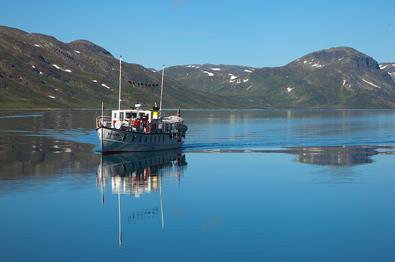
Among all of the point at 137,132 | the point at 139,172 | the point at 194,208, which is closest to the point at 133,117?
the point at 137,132

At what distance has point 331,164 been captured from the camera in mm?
69312

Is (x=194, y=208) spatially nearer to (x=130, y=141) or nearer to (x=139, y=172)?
(x=139, y=172)

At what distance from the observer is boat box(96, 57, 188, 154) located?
254 ft

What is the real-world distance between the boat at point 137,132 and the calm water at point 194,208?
170 inches

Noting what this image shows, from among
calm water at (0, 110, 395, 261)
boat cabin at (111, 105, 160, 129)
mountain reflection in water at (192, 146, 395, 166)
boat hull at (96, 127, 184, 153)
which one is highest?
boat cabin at (111, 105, 160, 129)

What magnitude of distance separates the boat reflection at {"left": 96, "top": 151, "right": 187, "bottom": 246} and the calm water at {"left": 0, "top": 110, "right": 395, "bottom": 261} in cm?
12

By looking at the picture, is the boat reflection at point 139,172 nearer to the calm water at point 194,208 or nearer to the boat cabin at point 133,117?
the calm water at point 194,208

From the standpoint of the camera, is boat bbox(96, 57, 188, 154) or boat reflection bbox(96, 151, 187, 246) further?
boat bbox(96, 57, 188, 154)

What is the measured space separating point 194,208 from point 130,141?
40832 millimetres

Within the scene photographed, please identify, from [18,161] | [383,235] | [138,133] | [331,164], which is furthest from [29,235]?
[138,133]

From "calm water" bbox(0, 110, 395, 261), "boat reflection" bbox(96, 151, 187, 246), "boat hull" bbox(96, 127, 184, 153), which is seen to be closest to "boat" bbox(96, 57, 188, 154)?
"boat hull" bbox(96, 127, 184, 153)

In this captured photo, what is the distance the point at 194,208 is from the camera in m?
40.1

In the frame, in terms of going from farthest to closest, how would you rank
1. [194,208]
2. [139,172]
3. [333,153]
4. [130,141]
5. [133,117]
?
[133,117], [333,153], [130,141], [139,172], [194,208]

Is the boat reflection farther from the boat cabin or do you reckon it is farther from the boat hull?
the boat cabin
